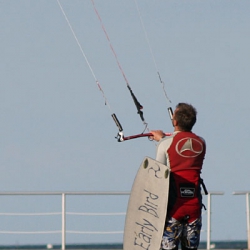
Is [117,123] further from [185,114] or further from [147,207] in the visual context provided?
[185,114]

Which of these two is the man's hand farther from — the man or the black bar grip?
the black bar grip

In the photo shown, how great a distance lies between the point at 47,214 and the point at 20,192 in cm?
94

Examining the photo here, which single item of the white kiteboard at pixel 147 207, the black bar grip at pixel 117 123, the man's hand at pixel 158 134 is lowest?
the white kiteboard at pixel 147 207

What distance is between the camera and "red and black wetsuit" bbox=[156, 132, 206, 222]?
663 cm

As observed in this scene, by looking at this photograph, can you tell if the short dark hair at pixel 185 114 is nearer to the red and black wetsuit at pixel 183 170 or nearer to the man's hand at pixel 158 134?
the red and black wetsuit at pixel 183 170

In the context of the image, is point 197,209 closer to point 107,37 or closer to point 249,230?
point 107,37

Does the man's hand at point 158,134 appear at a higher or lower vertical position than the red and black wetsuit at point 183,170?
higher

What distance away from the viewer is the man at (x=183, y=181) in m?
6.63

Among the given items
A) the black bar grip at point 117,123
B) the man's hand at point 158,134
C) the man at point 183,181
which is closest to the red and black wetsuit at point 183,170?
the man at point 183,181

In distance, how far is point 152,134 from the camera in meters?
7.02

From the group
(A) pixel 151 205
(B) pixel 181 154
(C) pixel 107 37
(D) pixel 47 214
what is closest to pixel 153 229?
(A) pixel 151 205

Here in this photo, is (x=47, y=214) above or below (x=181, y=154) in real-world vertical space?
above

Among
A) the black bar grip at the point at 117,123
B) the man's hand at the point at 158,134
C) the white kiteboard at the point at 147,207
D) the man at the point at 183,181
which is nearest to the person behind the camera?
the man at the point at 183,181

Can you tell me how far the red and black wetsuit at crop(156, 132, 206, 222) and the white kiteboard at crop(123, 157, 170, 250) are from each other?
7 centimetres
